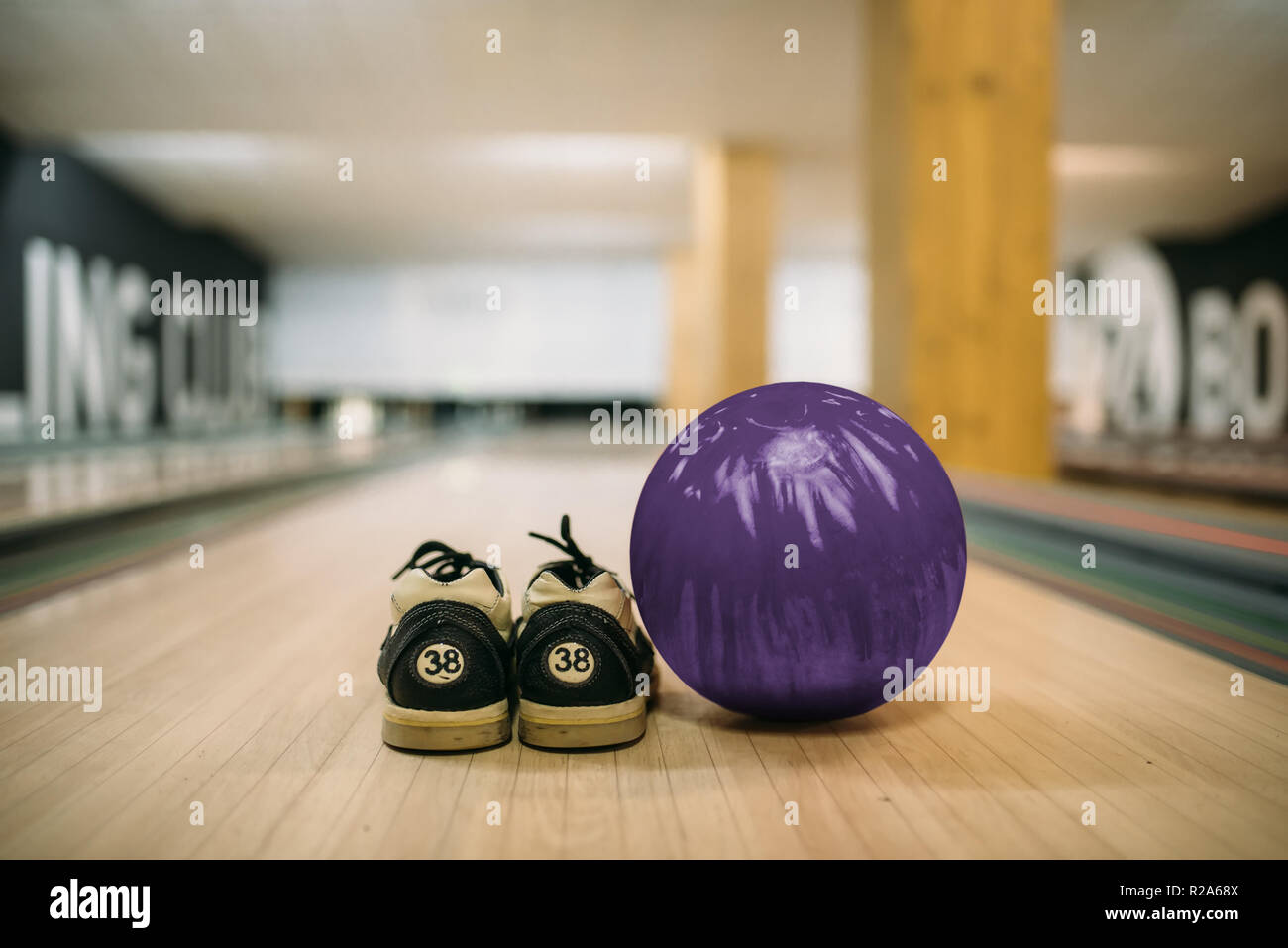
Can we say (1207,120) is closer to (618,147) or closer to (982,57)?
(618,147)

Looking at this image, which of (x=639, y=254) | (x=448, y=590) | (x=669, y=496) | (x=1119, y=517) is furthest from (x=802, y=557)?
(x=639, y=254)

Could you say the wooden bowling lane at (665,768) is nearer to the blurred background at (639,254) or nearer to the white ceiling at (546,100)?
the blurred background at (639,254)

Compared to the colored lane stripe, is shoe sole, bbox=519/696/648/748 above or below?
below

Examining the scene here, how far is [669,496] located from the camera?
1.05 metres

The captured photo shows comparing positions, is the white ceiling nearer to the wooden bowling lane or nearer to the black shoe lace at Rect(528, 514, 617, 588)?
the wooden bowling lane

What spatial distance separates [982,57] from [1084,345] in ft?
36.4

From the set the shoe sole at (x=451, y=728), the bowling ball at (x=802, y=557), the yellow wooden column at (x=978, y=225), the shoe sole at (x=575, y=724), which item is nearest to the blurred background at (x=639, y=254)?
the yellow wooden column at (x=978, y=225)

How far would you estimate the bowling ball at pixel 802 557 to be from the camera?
98 cm

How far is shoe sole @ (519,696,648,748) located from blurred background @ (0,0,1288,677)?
96 cm

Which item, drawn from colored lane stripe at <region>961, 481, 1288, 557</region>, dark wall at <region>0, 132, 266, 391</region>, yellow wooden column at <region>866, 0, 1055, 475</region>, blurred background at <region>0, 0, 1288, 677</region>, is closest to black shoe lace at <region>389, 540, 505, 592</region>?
blurred background at <region>0, 0, 1288, 677</region>

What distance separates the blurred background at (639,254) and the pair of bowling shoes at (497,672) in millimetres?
977

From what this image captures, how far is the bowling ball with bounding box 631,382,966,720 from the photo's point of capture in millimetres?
980

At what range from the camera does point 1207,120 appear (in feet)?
23.1
